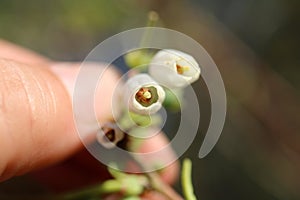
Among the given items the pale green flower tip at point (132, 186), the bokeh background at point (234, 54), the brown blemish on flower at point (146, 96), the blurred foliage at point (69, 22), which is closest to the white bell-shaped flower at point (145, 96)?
the brown blemish on flower at point (146, 96)

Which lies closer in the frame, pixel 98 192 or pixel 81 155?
pixel 98 192

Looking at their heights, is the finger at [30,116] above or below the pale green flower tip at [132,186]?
above

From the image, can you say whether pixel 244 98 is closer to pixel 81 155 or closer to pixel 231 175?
pixel 231 175

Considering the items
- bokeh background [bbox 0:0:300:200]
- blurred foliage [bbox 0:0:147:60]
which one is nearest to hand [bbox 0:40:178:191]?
bokeh background [bbox 0:0:300:200]

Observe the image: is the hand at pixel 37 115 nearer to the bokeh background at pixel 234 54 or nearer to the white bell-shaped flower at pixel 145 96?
the white bell-shaped flower at pixel 145 96

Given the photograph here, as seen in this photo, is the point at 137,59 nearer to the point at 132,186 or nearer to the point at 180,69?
the point at 180,69

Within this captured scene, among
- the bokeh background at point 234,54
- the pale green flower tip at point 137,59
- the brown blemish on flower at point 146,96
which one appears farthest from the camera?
the bokeh background at point 234,54

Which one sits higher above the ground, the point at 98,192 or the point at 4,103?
the point at 4,103

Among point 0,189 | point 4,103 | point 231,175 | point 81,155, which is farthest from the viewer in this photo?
point 231,175

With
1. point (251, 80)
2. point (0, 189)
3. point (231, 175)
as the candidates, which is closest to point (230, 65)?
point (251, 80)
